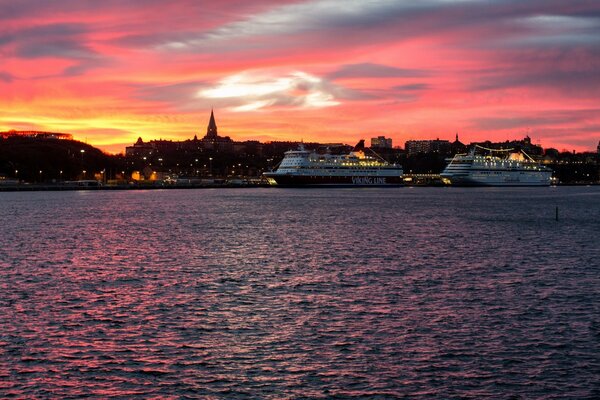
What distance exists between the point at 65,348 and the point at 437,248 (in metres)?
29.8

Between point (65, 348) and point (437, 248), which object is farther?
point (437, 248)

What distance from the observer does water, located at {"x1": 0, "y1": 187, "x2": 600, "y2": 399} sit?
1672 centimetres

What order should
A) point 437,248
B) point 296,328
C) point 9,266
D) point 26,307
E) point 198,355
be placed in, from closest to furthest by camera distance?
point 198,355, point 296,328, point 26,307, point 9,266, point 437,248

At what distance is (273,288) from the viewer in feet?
96.3

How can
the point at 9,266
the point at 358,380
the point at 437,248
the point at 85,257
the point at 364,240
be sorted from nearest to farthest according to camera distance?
the point at 358,380 < the point at 9,266 < the point at 85,257 < the point at 437,248 < the point at 364,240

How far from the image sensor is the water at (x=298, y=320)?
16719 millimetres

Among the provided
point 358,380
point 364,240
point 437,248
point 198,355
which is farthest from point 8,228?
point 358,380

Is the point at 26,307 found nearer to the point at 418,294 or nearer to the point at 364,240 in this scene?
the point at 418,294

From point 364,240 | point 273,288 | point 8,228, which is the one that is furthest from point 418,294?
point 8,228

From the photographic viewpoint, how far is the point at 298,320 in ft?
76.0

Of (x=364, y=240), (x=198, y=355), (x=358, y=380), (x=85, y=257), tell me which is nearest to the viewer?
(x=358, y=380)

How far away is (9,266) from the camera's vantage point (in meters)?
35.6

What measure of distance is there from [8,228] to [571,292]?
151 ft

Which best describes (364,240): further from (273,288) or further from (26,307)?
(26,307)
